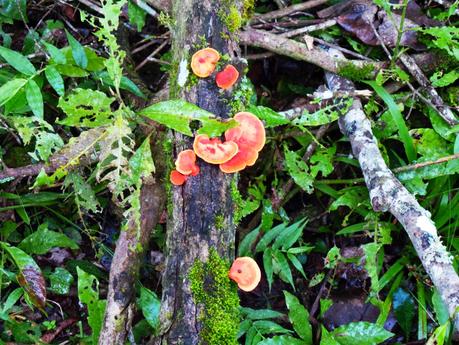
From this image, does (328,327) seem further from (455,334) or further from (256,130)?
(256,130)

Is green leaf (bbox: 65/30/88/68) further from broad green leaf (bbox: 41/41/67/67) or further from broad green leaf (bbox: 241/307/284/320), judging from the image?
broad green leaf (bbox: 241/307/284/320)

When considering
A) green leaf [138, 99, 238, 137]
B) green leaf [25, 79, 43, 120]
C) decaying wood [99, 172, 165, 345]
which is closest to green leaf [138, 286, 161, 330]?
decaying wood [99, 172, 165, 345]

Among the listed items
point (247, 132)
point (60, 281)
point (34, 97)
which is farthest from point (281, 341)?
point (34, 97)

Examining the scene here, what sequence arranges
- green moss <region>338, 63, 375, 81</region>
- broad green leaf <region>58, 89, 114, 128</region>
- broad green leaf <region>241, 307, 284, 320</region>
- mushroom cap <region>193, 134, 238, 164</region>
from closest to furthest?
mushroom cap <region>193, 134, 238, 164</region> → broad green leaf <region>58, 89, 114, 128</region> → broad green leaf <region>241, 307, 284, 320</region> → green moss <region>338, 63, 375, 81</region>

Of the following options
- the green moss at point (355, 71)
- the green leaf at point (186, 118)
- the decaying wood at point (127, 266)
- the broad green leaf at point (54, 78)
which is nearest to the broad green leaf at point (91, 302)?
the decaying wood at point (127, 266)

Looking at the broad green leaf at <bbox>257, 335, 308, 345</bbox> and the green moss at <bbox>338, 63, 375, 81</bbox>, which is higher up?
A: the green moss at <bbox>338, 63, 375, 81</bbox>

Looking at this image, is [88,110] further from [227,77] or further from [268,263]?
[268,263]

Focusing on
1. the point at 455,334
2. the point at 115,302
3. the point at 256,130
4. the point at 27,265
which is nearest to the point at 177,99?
the point at 256,130
